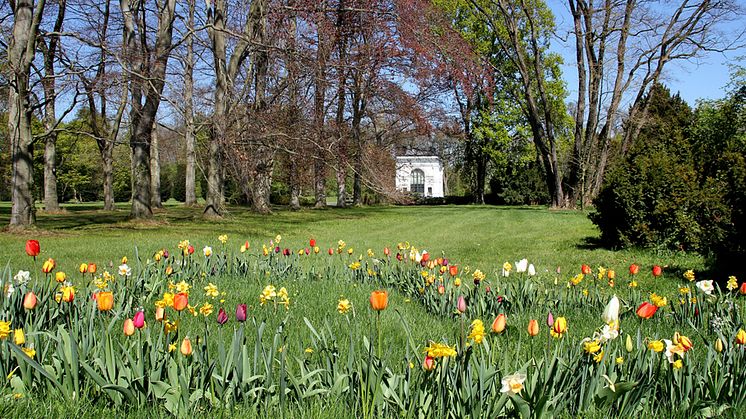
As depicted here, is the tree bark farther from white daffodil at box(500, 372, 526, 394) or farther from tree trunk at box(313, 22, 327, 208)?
white daffodil at box(500, 372, 526, 394)

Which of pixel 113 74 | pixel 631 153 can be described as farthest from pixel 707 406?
pixel 113 74

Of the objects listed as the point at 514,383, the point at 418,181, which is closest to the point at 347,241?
the point at 514,383

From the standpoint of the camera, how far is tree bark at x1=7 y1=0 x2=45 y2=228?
37.0ft

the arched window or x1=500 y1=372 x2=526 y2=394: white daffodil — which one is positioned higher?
the arched window

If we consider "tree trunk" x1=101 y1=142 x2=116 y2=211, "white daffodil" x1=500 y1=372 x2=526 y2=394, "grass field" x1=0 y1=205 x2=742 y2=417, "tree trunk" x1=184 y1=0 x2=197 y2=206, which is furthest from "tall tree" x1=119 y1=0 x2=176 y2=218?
"white daffodil" x1=500 y1=372 x2=526 y2=394

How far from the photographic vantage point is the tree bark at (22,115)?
11.3 m

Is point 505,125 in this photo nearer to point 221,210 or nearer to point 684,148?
point 221,210

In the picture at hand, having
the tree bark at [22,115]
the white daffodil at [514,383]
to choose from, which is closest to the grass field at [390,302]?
the white daffodil at [514,383]

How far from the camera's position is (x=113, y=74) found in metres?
11.7

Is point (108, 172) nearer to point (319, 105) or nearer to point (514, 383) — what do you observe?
point (319, 105)

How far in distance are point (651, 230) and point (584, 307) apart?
5935 mm

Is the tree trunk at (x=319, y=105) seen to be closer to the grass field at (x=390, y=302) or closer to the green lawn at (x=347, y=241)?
the green lawn at (x=347, y=241)

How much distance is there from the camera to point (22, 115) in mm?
11406

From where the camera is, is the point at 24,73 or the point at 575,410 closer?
the point at 575,410
